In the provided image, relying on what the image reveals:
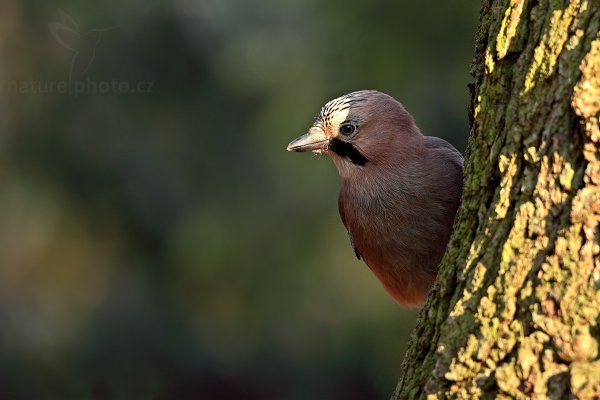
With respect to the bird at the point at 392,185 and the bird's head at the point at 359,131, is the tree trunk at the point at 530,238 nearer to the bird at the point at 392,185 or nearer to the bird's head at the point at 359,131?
the bird at the point at 392,185

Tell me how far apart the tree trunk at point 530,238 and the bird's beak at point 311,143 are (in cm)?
175

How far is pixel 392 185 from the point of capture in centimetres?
375

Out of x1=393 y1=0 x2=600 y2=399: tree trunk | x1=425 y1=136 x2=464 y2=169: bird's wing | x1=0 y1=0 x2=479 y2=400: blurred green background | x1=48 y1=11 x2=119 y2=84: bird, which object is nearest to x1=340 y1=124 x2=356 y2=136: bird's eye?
x1=425 y1=136 x2=464 y2=169: bird's wing

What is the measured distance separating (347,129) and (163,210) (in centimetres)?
384

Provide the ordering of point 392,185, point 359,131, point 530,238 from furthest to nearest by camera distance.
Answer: point 359,131, point 392,185, point 530,238

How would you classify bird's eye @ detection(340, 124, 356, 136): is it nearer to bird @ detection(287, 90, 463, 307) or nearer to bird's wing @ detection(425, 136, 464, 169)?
bird @ detection(287, 90, 463, 307)

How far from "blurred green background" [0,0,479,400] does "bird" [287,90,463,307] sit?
8.50 feet

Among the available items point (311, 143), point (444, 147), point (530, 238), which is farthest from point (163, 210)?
point (530, 238)

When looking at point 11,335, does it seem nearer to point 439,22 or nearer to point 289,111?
point 289,111

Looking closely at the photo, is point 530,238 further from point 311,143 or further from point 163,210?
point 163,210

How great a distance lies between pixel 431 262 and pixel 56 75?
15.1ft

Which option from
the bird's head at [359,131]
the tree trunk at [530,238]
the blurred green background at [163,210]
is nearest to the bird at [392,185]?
the bird's head at [359,131]

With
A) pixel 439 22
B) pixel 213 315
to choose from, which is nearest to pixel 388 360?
pixel 213 315

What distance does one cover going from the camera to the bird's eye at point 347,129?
4.00 m
